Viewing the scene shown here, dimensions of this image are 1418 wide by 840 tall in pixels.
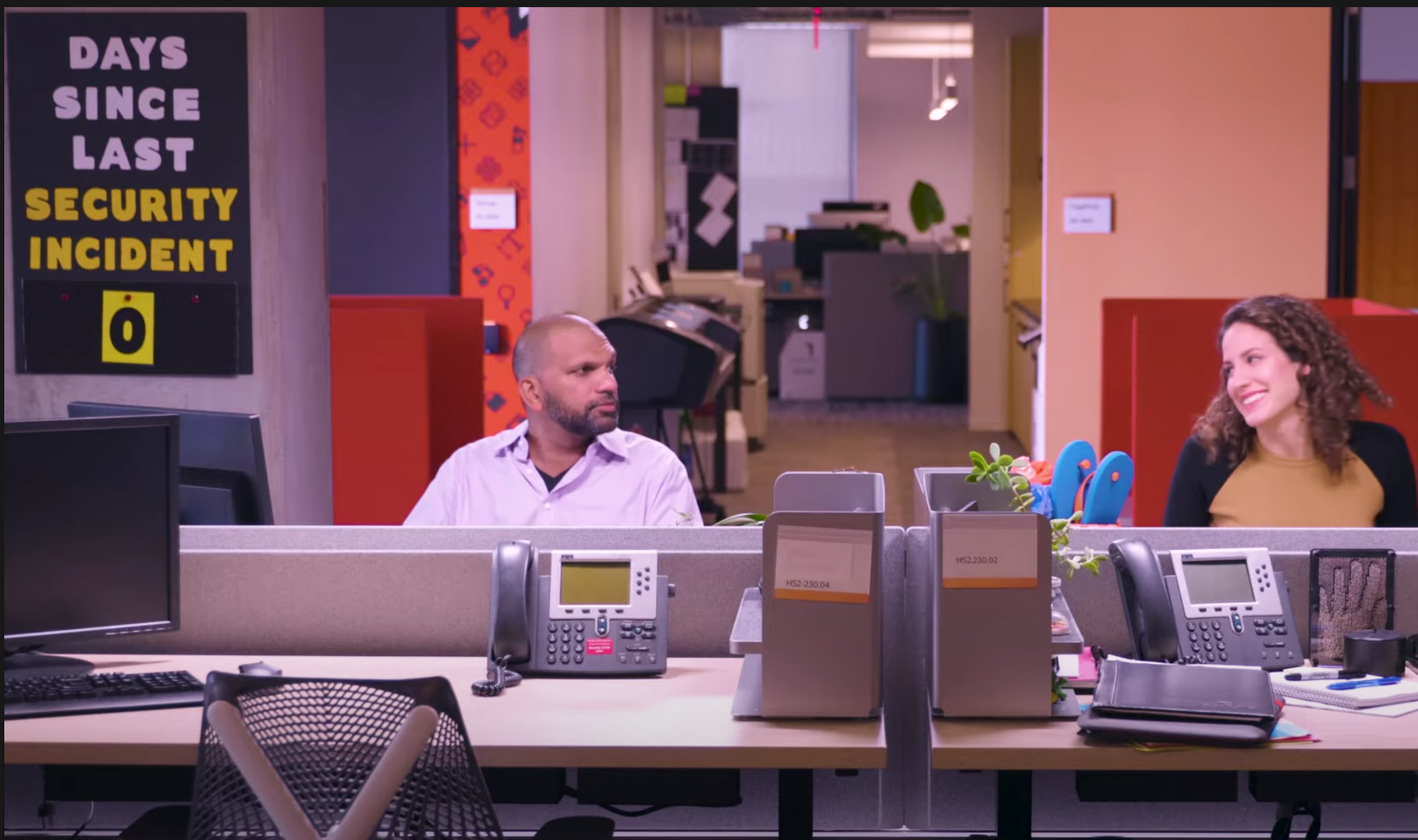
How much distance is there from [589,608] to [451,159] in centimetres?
458

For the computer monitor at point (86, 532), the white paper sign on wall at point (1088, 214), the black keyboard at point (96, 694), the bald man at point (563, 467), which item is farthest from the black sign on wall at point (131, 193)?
the white paper sign on wall at point (1088, 214)

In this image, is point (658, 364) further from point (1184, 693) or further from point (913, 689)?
point (1184, 693)

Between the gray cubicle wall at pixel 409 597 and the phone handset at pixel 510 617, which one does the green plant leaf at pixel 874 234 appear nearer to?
the gray cubicle wall at pixel 409 597

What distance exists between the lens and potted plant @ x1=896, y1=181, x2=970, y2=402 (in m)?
12.9

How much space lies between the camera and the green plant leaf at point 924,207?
13.0 m

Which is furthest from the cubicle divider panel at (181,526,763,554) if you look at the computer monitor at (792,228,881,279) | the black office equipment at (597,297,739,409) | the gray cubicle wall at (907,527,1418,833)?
the computer monitor at (792,228,881,279)

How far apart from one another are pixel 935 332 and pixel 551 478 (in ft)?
31.6

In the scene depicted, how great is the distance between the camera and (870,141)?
18.7m

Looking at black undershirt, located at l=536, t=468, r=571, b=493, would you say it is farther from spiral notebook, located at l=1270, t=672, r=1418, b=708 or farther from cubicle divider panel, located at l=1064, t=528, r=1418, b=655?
spiral notebook, located at l=1270, t=672, r=1418, b=708

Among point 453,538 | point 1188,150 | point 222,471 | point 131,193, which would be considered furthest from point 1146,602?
point 1188,150

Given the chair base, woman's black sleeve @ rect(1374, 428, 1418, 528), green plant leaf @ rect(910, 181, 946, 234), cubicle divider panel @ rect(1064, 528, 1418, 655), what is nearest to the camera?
the chair base

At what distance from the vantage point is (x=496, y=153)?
22.8 feet

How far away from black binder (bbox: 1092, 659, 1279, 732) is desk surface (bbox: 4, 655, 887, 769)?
0.34 metres

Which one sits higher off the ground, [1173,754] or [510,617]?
[510,617]
